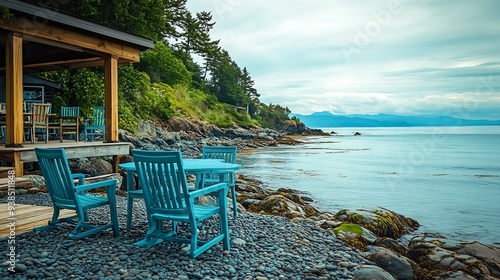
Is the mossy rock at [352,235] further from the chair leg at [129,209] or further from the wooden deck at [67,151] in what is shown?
the wooden deck at [67,151]

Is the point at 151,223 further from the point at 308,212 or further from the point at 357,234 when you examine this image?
the point at 308,212

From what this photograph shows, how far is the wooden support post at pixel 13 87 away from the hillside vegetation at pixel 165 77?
61cm

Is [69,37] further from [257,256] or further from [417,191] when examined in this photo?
[417,191]

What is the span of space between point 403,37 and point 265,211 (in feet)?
40.1

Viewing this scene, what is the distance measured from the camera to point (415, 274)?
4.28 meters

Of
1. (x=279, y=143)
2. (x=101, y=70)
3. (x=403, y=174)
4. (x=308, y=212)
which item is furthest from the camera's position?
(x=279, y=143)

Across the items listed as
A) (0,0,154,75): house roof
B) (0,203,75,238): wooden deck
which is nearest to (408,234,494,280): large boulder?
(0,203,75,238): wooden deck

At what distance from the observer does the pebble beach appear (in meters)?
3.10

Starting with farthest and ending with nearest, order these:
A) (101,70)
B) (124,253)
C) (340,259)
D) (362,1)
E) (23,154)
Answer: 1. (101,70)
2. (362,1)
3. (23,154)
4. (340,259)
5. (124,253)

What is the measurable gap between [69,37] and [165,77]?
87.4 feet

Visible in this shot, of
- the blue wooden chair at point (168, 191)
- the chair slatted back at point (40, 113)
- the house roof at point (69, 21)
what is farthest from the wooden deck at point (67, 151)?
the blue wooden chair at point (168, 191)

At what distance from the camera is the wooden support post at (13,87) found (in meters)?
6.91

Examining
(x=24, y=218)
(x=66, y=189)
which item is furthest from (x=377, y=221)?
(x=24, y=218)

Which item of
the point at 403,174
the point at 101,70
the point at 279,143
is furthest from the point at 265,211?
the point at 279,143
